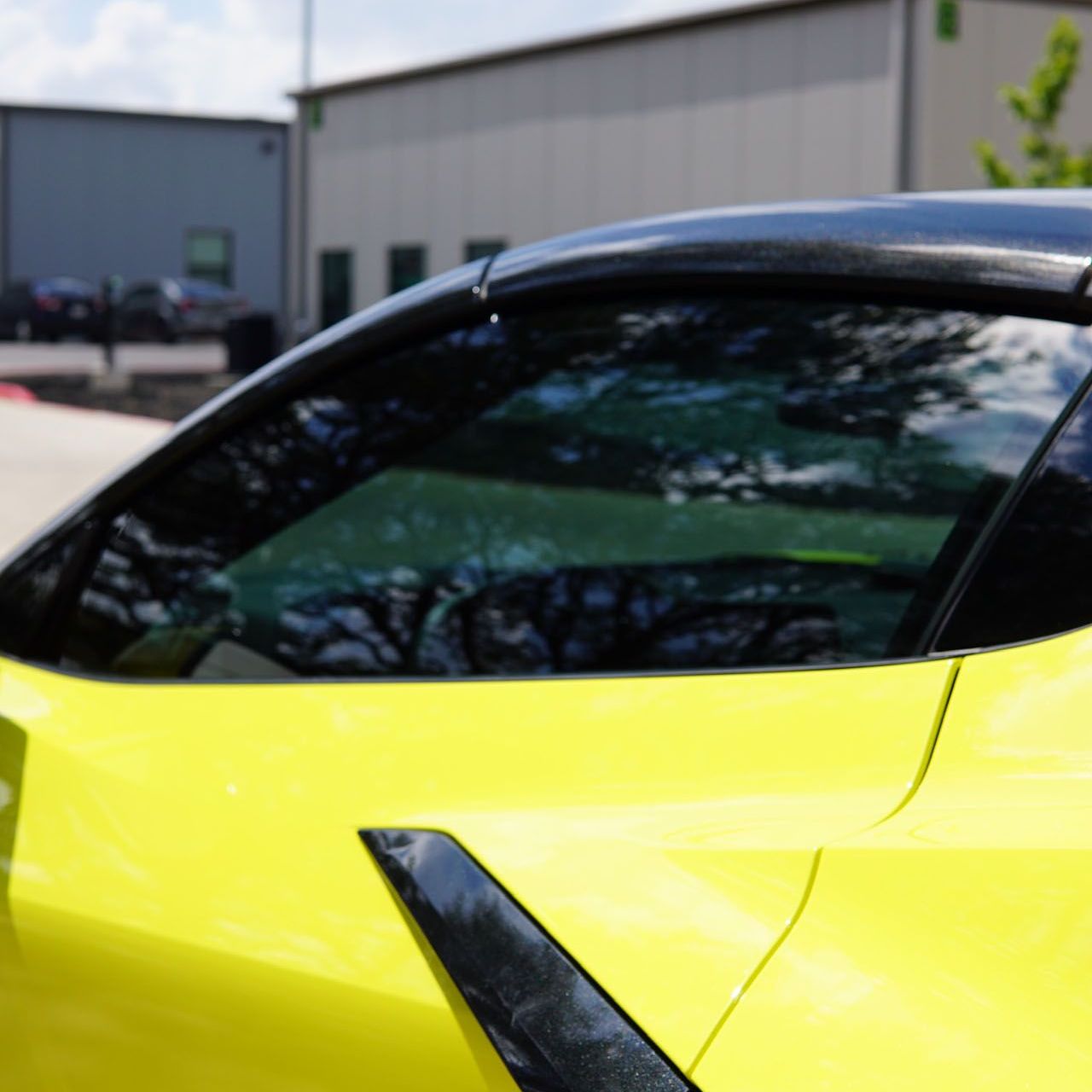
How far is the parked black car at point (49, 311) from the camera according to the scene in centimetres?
4081

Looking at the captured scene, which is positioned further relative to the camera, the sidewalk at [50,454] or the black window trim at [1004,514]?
the sidewalk at [50,454]

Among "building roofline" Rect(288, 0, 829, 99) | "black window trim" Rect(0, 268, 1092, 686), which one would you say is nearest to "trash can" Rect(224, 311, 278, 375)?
"building roofline" Rect(288, 0, 829, 99)

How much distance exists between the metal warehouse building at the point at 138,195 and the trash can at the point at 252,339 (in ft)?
79.3

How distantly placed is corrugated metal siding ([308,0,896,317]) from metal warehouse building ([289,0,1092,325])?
0.09 feet

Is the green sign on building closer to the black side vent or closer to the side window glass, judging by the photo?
the side window glass

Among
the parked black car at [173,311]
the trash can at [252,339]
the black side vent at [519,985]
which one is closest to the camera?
the black side vent at [519,985]

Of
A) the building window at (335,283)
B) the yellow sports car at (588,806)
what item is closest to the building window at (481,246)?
the building window at (335,283)

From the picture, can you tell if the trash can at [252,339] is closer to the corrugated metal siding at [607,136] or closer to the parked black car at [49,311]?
the corrugated metal siding at [607,136]

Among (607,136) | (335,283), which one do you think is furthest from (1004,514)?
(335,283)

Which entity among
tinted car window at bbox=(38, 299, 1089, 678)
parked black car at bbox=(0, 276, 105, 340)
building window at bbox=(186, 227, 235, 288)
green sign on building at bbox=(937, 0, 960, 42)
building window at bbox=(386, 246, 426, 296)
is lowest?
tinted car window at bbox=(38, 299, 1089, 678)

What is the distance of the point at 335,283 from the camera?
3177 cm

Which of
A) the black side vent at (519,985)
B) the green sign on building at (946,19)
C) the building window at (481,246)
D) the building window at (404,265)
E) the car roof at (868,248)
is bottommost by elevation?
the black side vent at (519,985)

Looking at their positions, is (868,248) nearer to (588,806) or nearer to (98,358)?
(588,806)

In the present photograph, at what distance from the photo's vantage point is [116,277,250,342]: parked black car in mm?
40969
